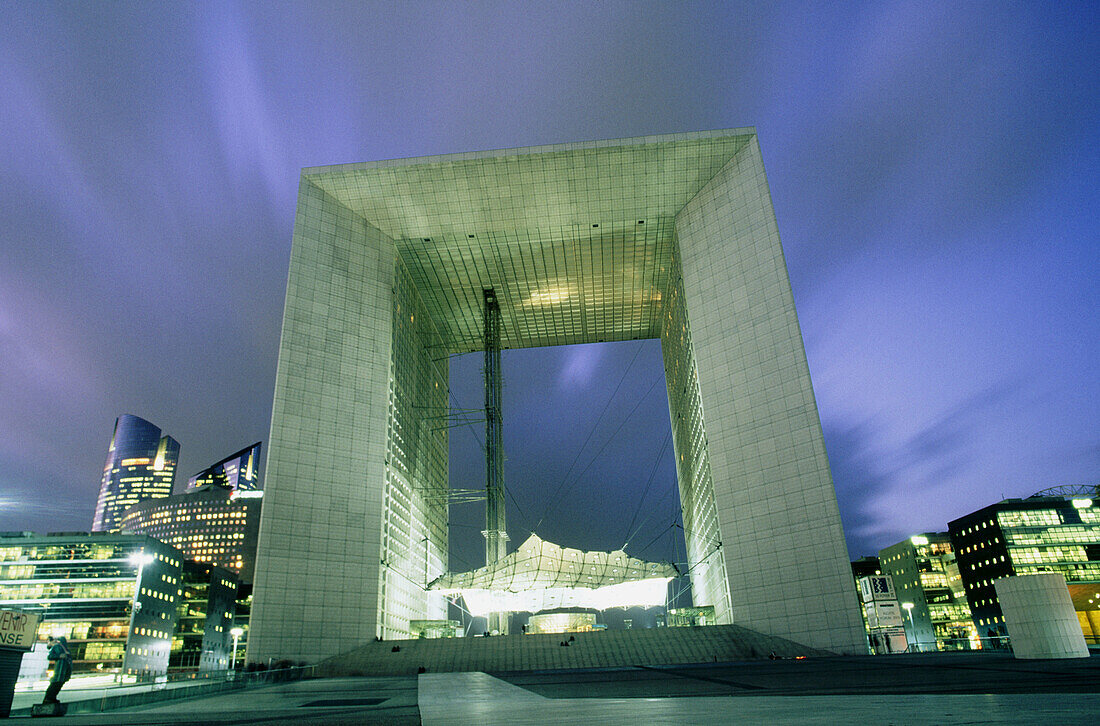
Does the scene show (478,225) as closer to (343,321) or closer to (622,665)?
(343,321)

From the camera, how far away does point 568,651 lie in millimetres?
31562

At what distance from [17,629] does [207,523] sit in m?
191

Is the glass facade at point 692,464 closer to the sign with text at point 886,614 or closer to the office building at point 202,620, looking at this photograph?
the sign with text at point 886,614

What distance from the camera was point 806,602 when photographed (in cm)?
3159

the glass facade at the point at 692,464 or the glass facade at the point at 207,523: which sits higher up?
the glass facade at the point at 207,523

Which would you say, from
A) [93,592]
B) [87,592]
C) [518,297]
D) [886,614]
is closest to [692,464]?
[518,297]

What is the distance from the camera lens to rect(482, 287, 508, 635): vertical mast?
47344mm

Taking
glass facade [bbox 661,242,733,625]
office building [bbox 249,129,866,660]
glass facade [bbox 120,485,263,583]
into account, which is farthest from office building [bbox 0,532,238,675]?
glass facade [bbox 120,485,263,583]

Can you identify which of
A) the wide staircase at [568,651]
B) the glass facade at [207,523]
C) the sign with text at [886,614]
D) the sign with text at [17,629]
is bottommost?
the wide staircase at [568,651]

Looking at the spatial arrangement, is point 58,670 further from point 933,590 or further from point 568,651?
point 933,590

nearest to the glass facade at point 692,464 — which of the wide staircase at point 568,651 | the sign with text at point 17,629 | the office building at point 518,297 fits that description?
the office building at point 518,297

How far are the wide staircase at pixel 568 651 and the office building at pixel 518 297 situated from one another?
1201 mm

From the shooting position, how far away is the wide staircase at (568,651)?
30.5 meters

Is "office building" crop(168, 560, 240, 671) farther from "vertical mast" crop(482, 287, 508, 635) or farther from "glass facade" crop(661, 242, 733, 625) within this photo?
"glass facade" crop(661, 242, 733, 625)
